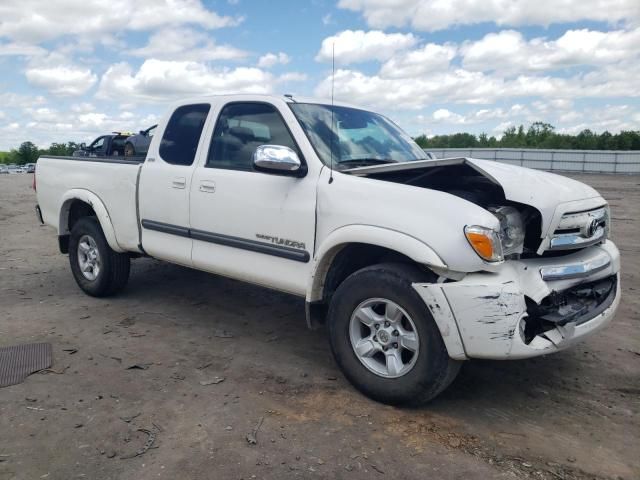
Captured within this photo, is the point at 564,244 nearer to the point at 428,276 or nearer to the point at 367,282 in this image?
the point at 428,276

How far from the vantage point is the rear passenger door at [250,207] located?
3.93 m

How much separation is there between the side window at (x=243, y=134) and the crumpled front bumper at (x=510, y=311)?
171 centimetres

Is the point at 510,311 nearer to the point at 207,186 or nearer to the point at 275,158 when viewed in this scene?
the point at 275,158

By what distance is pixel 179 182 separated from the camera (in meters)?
4.75

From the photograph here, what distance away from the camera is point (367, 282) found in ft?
11.4

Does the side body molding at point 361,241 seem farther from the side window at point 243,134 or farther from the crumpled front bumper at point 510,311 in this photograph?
the side window at point 243,134

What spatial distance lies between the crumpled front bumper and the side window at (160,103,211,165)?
2569 millimetres

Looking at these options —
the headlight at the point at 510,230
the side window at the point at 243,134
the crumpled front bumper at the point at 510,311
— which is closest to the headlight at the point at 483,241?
the crumpled front bumper at the point at 510,311

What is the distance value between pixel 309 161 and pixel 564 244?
177 cm

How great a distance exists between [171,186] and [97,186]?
46.7 inches

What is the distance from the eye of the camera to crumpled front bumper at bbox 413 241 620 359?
3053 mm

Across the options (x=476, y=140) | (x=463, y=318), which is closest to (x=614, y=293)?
(x=463, y=318)

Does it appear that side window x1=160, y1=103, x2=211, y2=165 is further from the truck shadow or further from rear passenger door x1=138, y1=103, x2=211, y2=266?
the truck shadow

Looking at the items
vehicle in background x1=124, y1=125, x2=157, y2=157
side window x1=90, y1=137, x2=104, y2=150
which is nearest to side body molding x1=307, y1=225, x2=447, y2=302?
vehicle in background x1=124, y1=125, x2=157, y2=157
